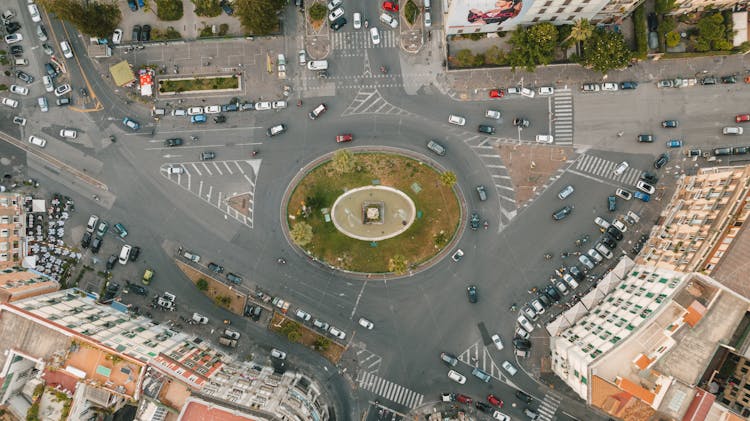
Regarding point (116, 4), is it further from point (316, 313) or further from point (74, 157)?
point (316, 313)

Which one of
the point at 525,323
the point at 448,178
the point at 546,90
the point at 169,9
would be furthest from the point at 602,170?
the point at 169,9

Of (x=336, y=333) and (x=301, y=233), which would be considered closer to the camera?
(x=301, y=233)

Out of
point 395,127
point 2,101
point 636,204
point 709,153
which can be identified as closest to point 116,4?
point 2,101

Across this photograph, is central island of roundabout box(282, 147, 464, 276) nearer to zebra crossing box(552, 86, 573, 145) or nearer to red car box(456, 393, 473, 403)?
zebra crossing box(552, 86, 573, 145)

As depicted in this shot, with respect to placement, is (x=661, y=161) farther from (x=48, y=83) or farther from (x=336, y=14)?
(x=48, y=83)

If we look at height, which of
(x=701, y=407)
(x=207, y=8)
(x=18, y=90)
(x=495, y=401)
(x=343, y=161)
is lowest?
(x=495, y=401)

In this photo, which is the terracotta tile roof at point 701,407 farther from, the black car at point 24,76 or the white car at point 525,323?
the black car at point 24,76

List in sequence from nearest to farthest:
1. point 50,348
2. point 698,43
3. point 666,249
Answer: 1. point 50,348
2. point 666,249
3. point 698,43
